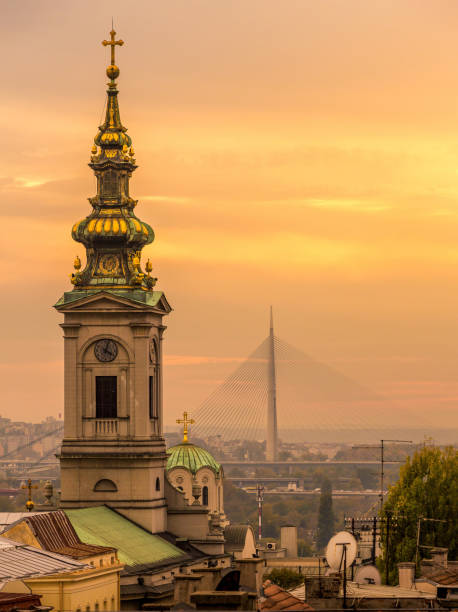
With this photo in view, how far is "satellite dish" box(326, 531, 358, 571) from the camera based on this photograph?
76125 millimetres

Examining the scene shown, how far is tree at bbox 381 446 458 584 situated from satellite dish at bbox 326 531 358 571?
45380 mm

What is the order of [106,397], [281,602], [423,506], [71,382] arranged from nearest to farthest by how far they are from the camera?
[281,602]
[71,382]
[106,397]
[423,506]

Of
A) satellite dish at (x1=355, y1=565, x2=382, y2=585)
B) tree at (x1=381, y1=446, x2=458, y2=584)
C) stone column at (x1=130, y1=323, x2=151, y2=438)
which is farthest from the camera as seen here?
tree at (x1=381, y1=446, x2=458, y2=584)

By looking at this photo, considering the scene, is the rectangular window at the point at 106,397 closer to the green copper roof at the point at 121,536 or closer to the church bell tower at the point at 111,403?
the church bell tower at the point at 111,403

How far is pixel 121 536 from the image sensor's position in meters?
115

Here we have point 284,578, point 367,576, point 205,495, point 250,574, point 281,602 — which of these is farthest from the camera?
point 205,495

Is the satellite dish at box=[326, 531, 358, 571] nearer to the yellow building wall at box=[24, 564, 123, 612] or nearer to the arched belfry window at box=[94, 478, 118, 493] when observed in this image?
the yellow building wall at box=[24, 564, 123, 612]

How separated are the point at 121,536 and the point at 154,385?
11.9m

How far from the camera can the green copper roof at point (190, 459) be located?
141175 millimetres

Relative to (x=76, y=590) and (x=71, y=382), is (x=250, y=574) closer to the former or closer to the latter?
(x=76, y=590)

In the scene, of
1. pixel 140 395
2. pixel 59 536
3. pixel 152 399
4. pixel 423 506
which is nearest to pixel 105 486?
pixel 140 395

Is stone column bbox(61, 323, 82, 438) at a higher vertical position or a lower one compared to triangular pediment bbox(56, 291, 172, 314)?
lower

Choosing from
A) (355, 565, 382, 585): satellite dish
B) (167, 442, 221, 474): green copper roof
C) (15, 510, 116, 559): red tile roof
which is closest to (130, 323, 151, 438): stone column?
(15, 510, 116, 559): red tile roof

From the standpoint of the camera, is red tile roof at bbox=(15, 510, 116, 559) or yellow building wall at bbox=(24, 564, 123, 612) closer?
yellow building wall at bbox=(24, 564, 123, 612)
